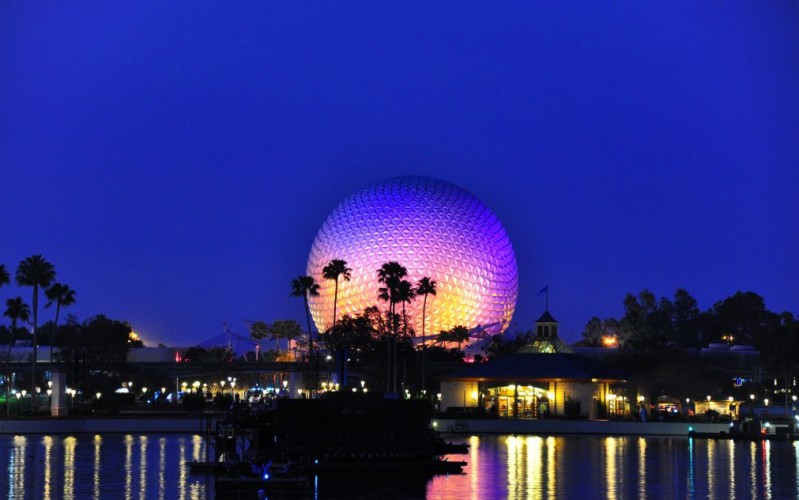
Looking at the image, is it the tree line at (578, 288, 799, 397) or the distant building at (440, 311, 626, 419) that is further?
the tree line at (578, 288, 799, 397)

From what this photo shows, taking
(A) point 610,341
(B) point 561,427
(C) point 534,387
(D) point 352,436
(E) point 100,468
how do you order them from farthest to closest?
(A) point 610,341 < (C) point 534,387 < (B) point 561,427 < (D) point 352,436 < (E) point 100,468

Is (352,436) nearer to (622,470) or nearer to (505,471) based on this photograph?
(505,471)

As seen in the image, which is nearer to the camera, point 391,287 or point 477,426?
point 477,426

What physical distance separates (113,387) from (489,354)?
3381cm

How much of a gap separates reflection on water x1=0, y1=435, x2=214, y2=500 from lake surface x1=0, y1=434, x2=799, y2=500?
0.15ft

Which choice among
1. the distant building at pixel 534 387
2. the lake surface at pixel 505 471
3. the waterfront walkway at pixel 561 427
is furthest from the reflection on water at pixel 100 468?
the distant building at pixel 534 387

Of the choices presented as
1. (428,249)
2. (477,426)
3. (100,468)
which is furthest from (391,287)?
(100,468)

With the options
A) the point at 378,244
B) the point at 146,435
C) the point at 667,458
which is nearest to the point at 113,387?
the point at 378,244

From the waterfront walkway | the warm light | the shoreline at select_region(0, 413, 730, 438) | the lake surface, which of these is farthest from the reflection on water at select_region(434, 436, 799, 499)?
the warm light

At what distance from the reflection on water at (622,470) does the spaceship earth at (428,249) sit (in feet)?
155

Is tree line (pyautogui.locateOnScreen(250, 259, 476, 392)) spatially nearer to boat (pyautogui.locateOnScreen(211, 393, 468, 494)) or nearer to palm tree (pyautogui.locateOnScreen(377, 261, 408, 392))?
palm tree (pyautogui.locateOnScreen(377, 261, 408, 392))

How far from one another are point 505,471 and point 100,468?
57.3 ft

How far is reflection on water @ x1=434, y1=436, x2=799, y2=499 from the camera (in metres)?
53.2

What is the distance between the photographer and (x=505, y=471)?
60.5 metres
